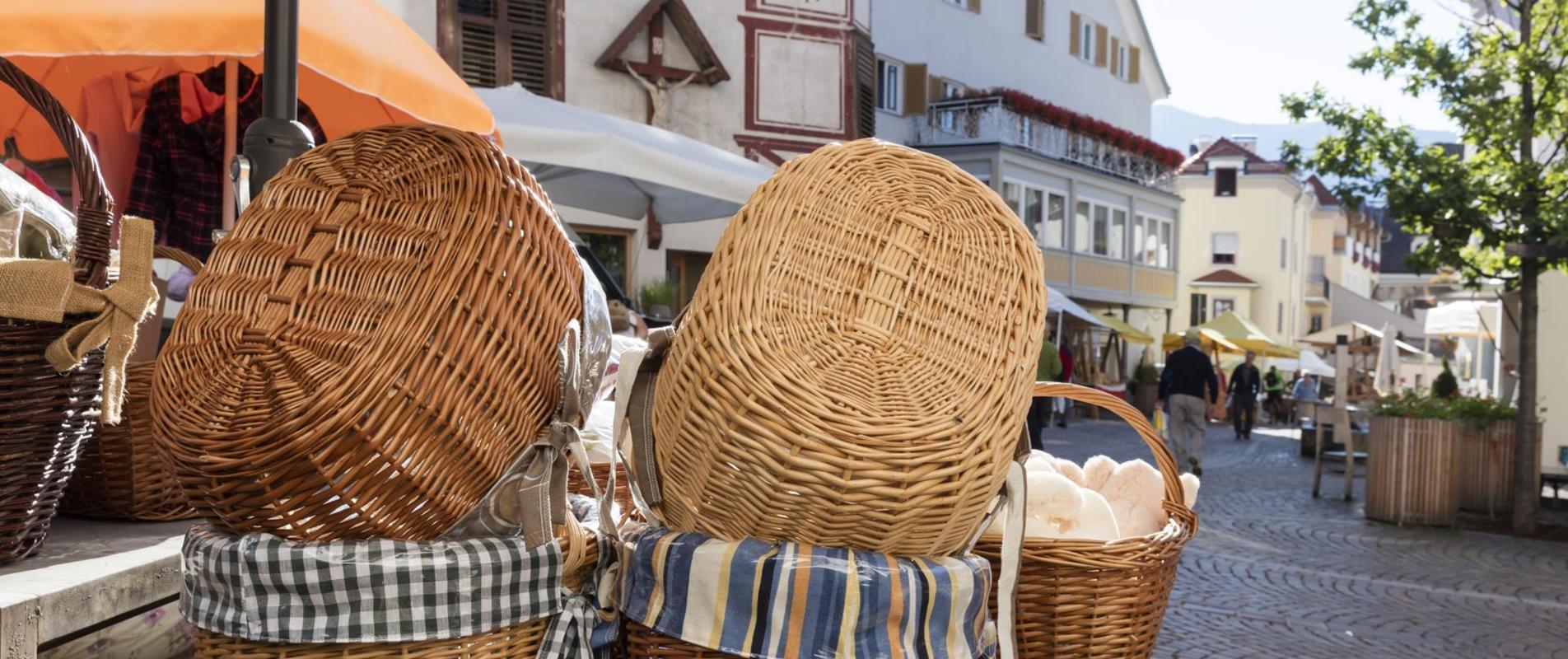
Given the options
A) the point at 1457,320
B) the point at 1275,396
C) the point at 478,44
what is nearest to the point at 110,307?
the point at 478,44

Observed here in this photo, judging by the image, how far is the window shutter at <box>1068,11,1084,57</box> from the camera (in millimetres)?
34562

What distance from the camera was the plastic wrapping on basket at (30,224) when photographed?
1.79 meters

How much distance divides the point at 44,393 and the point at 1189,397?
14605 mm

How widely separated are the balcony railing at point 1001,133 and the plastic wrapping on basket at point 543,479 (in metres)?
25.6

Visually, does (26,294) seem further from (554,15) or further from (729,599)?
(554,15)

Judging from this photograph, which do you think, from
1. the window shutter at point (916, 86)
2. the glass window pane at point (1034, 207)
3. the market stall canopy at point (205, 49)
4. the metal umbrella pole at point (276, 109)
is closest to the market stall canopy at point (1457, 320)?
the glass window pane at point (1034, 207)

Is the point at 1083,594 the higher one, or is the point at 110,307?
the point at 110,307

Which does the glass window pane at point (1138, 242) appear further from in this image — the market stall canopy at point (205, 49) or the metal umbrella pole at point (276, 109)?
the metal umbrella pole at point (276, 109)

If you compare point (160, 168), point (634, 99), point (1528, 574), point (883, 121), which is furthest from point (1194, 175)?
point (160, 168)

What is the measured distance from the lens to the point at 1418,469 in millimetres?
10727

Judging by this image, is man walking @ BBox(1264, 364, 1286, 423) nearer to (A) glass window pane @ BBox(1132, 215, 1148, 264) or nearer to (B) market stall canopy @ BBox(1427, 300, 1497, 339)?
(A) glass window pane @ BBox(1132, 215, 1148, 264)

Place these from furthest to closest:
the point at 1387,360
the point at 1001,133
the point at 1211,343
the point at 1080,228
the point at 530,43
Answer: the point at 1211,343, the point at 1080,228, the point at 1001,133, the point at 1387,360, the point at 530,43

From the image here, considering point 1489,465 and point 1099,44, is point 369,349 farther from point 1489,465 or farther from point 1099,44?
point 1099,44

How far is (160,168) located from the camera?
4324 millimetres
